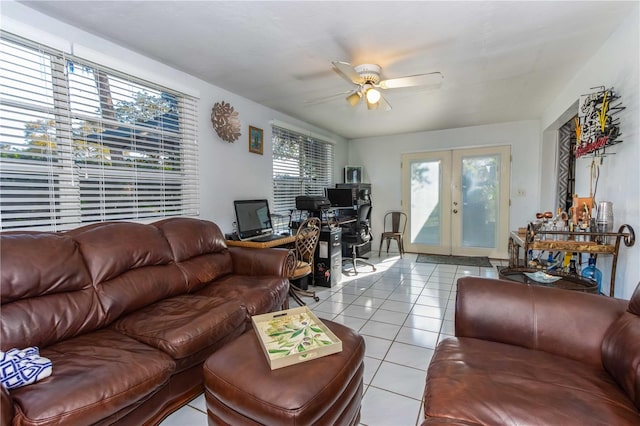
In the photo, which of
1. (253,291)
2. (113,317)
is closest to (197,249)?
(253,291)

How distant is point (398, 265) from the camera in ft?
16.3

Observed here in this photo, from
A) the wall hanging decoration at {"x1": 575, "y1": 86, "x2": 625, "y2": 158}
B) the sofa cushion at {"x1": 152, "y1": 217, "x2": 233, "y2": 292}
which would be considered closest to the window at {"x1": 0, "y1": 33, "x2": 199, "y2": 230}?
the sofa cushion at {"x1": 152, "y1": 217, "x2": 233, "y2": 292}

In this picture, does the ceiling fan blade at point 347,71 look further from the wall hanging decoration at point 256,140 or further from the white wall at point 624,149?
the white wall at point 624,149

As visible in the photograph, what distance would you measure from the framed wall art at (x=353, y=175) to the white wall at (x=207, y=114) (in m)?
1.62

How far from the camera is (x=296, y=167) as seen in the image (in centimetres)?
463

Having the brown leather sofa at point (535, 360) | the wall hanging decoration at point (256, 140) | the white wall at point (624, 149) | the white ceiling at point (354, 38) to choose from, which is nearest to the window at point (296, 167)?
the wall hanging decoration at point (256, 140)

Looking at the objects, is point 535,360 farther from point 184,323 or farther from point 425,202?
point 425,202

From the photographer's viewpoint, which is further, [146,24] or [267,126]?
[267,126]

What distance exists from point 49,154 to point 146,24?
43.2 inches

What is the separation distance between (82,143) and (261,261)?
1.60 metres

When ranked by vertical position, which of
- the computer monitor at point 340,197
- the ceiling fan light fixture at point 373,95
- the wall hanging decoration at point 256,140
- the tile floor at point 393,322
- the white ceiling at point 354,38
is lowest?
the tile floor at point 393,322

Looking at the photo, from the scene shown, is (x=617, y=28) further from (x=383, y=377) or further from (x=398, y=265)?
(x=398, y=265)

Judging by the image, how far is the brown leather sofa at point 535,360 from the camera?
974 mm

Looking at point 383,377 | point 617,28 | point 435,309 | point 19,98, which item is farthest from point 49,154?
point 617,28
